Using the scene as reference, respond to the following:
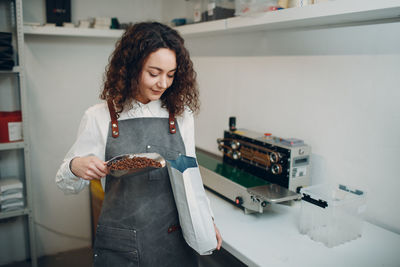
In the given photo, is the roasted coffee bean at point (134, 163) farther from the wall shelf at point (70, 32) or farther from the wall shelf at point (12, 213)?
the wall shelf at point (70, 32)

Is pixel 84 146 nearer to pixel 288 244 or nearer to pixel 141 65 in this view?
pixel 141 65

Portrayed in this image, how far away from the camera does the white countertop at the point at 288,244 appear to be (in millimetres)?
1312

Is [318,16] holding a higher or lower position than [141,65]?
higher

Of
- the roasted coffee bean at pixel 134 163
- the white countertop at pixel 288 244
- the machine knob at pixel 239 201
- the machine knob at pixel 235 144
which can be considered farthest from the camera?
the machine knob at pixel 235 144

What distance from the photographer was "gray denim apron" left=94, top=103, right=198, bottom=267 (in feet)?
4.49

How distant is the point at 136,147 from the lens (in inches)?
55.6

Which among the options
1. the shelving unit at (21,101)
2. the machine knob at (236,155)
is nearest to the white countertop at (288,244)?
the machine knob at (236,155)

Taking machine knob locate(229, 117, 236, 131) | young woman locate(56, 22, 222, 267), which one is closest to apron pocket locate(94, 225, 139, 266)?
young woman locate(56, 22, 222, 267)

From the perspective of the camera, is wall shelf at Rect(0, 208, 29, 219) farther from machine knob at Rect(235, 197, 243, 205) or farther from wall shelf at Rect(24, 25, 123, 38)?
machine knob at Rect(235, 197, 243, 205)

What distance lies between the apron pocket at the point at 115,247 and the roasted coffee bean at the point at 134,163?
0.31 metres

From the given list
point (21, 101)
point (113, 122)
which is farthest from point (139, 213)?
point (21, 101)

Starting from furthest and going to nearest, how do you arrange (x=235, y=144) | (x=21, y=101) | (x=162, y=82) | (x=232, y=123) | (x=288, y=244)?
1. (x=21, y=101)
2. (x=232, y=123)
3. (x=235, y=144)
4. (x=288, y=244)
5. (x=162, y=82)

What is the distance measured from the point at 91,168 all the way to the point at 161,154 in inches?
12.4

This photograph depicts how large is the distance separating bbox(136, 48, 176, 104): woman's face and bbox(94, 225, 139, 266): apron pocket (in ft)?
1.83
